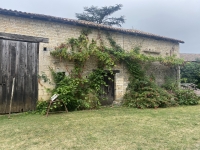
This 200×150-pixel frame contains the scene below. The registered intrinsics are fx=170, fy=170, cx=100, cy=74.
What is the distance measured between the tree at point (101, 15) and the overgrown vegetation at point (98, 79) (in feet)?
62.9

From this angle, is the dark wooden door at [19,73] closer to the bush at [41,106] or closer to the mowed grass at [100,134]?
the bush at [41,106]

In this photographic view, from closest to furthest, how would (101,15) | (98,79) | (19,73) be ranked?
(19,73)
(98,79)
(101,15)

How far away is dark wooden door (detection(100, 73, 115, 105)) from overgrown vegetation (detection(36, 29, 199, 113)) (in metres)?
0.45

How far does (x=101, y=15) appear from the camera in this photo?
2706cm

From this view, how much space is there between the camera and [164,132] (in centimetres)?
414

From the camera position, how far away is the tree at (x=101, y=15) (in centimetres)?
2644

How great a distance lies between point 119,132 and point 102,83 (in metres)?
3.91

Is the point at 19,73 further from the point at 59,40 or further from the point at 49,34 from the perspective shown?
the point at 59,40

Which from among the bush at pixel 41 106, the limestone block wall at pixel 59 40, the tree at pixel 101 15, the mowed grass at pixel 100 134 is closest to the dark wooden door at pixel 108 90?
the limestone block wall at pixel 59 40

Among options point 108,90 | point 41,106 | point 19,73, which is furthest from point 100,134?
point 108,90

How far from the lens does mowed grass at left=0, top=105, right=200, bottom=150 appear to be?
333 centimetres

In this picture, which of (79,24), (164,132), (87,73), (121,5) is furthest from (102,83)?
(121,5)

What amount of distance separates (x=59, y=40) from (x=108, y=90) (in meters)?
3.46

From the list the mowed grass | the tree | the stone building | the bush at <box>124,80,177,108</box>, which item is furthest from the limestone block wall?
the tree
